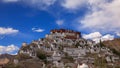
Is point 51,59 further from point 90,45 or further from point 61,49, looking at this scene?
point 90,45

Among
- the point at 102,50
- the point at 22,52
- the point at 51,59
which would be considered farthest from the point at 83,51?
the point at 22,52

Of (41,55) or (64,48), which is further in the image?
(64,48)

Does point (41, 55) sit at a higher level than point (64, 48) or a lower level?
lower

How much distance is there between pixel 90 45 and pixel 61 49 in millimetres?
15311

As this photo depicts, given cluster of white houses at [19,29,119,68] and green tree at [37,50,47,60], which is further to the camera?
cluster of white houses at [19,29,119,68]

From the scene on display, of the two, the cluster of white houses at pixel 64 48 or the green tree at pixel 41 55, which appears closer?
the green tree at pixel 41 55

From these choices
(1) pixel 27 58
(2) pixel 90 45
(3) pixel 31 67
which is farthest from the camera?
(2) pixel 90 45

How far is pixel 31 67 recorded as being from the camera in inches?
3917

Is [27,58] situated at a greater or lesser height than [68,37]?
lesser

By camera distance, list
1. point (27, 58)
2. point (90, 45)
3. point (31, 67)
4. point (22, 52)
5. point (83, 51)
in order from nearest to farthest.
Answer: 1. point (31, 67)
2. point (27, 58)
3. point (22, 52)
4. point (83, 51)
5. point (90, 45)

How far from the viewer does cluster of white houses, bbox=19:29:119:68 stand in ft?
384

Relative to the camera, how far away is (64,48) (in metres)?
129

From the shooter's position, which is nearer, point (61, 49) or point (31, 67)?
point (31, 67)

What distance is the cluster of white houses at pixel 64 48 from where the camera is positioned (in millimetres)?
117062
